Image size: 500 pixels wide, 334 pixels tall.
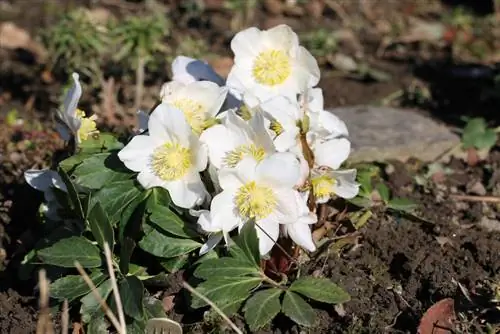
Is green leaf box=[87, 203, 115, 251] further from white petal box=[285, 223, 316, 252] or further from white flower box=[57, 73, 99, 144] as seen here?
white petal box=[285, 223, 316, 252]

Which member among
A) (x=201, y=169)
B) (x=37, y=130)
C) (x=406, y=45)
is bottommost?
(x=406, y=45)

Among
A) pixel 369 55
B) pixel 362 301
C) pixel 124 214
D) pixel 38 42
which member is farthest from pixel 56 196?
pixel 369 55


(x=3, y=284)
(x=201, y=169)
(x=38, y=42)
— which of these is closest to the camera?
(x=201, y=169)

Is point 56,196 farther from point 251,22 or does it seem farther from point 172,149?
point 251,22

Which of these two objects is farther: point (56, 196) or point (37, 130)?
point (37, 130)

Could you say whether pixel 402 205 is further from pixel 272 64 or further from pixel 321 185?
pixel 272 64

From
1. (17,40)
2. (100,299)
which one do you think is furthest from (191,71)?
(17,40)

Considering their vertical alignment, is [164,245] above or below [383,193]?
above
